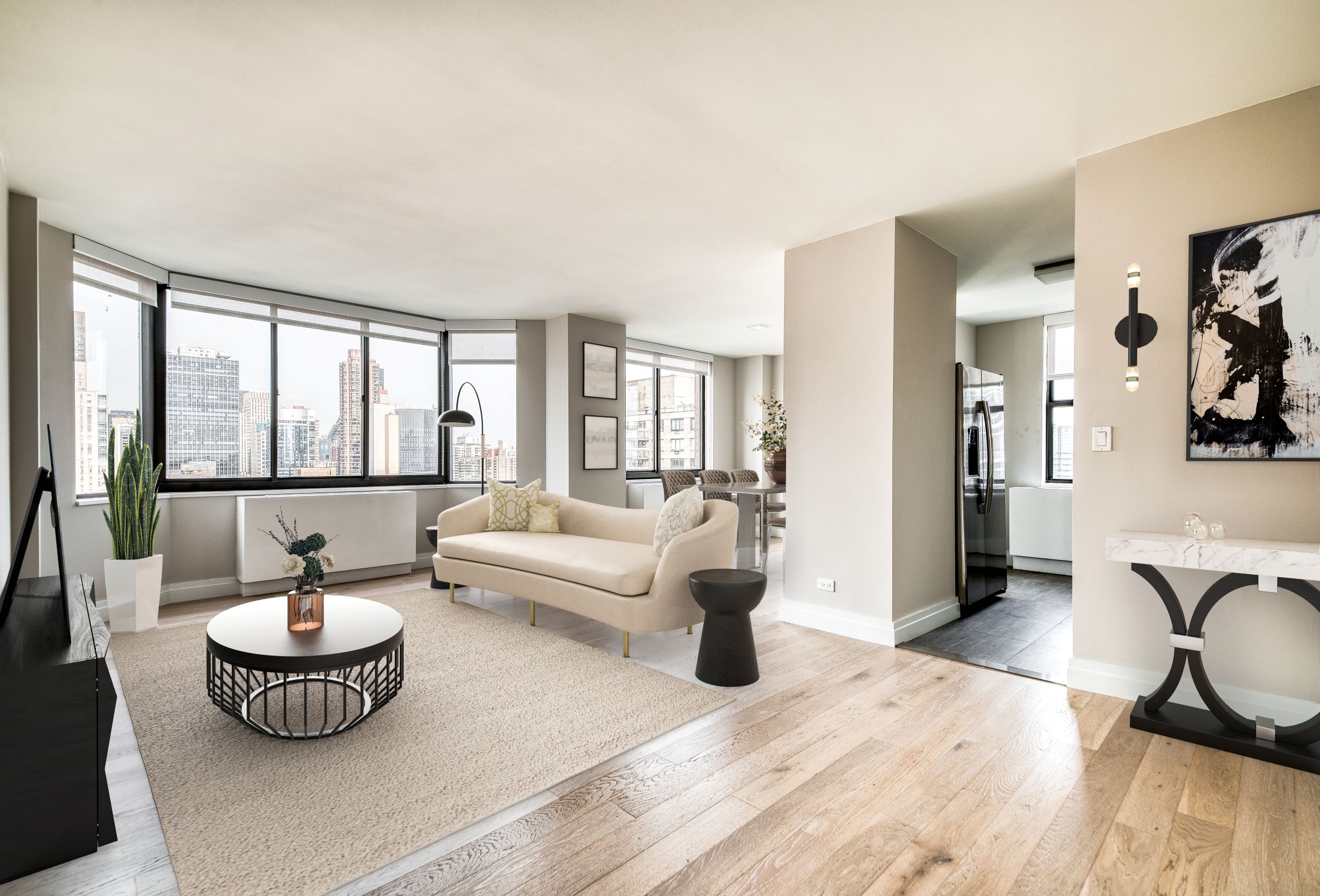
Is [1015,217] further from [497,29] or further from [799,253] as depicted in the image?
[497,29]

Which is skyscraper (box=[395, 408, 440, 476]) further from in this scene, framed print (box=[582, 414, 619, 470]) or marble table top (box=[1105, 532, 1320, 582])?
marble table top (box=[1105, 532, 1320, 582])

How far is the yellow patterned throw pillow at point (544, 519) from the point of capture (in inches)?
200

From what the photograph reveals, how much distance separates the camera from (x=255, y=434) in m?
5.45

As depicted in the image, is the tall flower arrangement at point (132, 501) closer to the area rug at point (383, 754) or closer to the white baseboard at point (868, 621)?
the area rug at point (383, 754)

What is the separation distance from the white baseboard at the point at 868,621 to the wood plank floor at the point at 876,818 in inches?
35.2

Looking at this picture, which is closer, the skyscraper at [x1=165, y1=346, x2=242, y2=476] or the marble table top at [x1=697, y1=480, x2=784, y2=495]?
the marble table top at [x1=697, y1=480, x2=784, y2=495]

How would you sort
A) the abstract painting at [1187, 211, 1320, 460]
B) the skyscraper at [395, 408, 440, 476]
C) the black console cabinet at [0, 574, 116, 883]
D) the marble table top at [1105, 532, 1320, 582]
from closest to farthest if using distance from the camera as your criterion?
the black console cabinet at [0, 574, 116, 883]
the marble table top at [1105, 532, 1320, 582]
the abstract painting at [1187, 211, 1320, 460]
the skyscraper at [395, 408, 440, 476]

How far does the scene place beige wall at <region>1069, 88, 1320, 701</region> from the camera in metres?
2.57

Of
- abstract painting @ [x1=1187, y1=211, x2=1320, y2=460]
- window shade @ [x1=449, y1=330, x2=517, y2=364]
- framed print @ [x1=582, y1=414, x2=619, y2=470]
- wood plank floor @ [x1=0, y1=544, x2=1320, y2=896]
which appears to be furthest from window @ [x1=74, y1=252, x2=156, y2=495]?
abstract painting @ [x1=1187, y1=211, x2=1320, y2=460]

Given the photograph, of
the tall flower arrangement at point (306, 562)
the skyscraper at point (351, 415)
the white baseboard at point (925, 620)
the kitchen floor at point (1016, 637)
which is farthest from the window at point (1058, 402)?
the skyscraper at point (351, 415)

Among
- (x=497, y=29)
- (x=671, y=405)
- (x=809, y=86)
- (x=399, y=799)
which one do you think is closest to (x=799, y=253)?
(x=809, y=86)

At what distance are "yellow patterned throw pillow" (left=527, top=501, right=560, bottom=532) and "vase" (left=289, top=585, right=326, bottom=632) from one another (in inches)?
91.0

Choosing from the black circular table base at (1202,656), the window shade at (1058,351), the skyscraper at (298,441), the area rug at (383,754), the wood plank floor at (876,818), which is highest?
the window shade at (1058,351)

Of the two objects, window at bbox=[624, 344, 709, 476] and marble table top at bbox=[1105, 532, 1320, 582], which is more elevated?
window at bbox=[624, 344, 709, 476]
